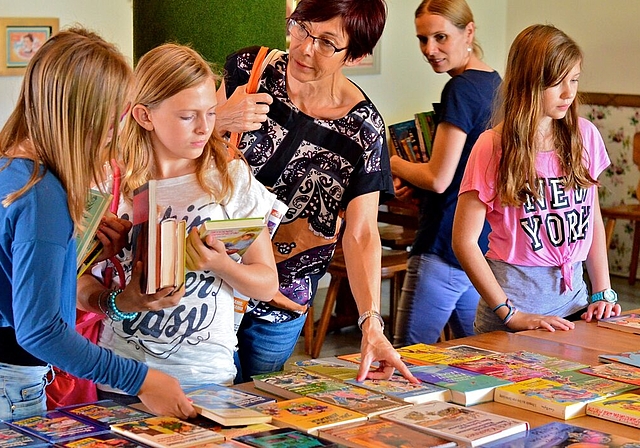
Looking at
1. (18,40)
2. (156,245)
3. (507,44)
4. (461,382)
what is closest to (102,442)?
(156,245)

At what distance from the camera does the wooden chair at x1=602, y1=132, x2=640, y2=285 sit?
6.50 metres

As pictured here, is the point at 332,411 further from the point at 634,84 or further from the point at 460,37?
the point at 634,84

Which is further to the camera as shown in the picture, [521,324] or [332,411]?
[521,324]

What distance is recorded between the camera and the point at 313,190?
2.34 m

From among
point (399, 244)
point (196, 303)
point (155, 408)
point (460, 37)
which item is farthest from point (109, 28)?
point (155, 408)

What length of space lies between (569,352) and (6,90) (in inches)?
143

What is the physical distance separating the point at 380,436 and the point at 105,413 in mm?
490

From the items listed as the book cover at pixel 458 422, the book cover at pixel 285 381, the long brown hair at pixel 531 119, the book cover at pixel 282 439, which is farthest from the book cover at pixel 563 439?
the long brown hair at pixel 531 119

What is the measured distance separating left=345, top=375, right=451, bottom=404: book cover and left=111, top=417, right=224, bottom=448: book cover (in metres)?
0.40

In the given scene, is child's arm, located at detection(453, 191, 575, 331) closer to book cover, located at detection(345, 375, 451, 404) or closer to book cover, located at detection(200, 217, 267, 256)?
book cover, located at detection(345, 375, 451, 404)

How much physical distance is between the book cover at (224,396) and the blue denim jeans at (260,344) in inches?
16.0

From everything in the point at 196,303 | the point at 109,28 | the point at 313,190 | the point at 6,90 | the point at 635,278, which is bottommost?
the point at 635,278

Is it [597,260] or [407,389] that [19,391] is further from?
[597,260]

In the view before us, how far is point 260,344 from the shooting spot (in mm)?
2312
